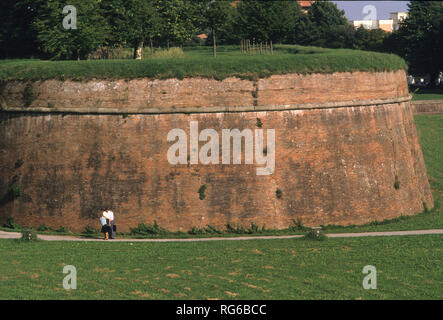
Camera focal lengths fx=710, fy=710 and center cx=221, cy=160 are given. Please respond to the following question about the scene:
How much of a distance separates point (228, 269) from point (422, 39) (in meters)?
55.1

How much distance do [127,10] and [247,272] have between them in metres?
21.3

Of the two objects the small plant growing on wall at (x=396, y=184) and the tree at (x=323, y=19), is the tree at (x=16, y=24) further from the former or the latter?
the tree at (x=323, y=19)

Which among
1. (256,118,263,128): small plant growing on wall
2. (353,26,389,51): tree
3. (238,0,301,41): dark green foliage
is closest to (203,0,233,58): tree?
(238,0,301,41): dark green foliage

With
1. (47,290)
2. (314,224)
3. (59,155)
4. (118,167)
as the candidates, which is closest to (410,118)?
(314,224)

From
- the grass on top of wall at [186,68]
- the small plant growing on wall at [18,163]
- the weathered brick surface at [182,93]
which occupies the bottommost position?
the small plant growing on wall at [18,163]

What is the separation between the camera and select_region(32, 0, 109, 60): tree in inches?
1253

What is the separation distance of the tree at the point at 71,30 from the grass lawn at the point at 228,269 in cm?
1117

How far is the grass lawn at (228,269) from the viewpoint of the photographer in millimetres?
17984

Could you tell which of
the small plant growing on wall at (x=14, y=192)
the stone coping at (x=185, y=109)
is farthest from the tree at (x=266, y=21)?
the small plant growing on wall at (x=14, y=192)

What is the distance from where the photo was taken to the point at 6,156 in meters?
28.6

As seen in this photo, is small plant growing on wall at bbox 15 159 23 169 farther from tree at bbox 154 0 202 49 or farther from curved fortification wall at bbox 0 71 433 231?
tree at bbox 154 0 202 49

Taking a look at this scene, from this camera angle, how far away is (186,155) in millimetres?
26641

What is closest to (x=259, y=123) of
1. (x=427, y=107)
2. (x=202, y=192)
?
(x=202, y=192)

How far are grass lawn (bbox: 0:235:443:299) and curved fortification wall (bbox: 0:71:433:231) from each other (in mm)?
2789
